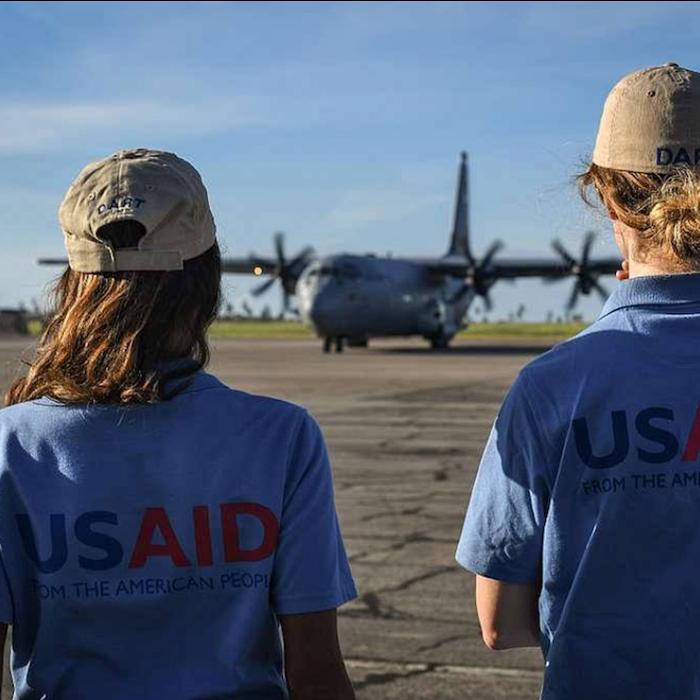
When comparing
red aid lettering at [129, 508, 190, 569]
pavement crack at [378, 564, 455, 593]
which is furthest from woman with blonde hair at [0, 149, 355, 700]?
pavement crack at [378, 564, 455, 593]

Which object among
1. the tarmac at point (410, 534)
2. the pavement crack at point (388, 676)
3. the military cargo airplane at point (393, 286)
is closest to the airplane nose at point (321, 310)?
the military cargo airplane at point (393, 286)

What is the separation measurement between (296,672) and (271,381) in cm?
2520

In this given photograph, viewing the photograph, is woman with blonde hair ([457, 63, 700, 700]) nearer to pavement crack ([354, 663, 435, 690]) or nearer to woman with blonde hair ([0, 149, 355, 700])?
woman with blonde hair ([0, 149, 355, 700])

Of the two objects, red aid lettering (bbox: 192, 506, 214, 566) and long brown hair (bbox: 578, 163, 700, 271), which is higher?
long brown hair (bbox: 578, 163, 700, 271)

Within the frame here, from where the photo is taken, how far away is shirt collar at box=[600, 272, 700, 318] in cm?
236

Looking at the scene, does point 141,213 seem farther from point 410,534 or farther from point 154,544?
point 410,534

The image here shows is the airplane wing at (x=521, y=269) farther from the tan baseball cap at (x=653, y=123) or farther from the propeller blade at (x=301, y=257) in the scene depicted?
the tan baseball cap at (x=653, y=123)

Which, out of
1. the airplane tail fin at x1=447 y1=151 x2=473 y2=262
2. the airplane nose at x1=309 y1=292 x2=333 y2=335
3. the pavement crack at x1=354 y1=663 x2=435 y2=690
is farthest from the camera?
the airplane tail fin at x1=447 y1=151 x2=473 y2=262

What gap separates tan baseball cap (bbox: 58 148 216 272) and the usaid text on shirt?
1.44 ft

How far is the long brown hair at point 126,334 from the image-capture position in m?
2.31

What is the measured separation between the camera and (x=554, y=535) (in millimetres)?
2322

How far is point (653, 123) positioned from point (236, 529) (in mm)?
1055

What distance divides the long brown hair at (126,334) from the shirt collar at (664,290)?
0.77 metres

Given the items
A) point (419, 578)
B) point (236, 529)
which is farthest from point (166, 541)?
point (419, 578)
